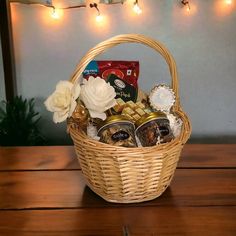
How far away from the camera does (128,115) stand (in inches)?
34.4

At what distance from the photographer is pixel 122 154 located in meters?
0.77

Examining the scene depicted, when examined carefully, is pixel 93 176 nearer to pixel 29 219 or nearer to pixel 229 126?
pixel 29 219

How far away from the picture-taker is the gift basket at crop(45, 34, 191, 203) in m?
0.79

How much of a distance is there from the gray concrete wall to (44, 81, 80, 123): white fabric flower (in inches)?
68.4

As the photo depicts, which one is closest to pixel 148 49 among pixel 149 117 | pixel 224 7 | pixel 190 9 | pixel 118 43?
pixel 190 9

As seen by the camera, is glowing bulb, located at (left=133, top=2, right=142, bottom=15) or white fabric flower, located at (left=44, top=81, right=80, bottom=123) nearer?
white fabric flower, located at (left=44, top=81, right=80, bottom=123)

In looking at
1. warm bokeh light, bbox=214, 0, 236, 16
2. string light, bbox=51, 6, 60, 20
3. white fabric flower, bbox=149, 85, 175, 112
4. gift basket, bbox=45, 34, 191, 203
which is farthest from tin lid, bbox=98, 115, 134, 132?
warm bokeh light, bbox=214, 0, 236, 16

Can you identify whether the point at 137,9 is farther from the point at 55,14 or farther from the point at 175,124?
the point at 175,124

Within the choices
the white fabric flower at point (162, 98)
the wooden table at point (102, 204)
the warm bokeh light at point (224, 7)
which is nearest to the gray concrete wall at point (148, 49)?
the warm bokeh light at point (224, 7)

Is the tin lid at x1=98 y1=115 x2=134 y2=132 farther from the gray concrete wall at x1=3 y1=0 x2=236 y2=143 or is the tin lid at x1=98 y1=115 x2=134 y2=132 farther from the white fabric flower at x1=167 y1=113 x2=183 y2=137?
the gray concrete wall at x1=3 y1=0 x2=236 y2=143

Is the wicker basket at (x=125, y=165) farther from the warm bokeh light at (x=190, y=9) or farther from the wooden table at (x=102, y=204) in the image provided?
the warm bokeh light at (x=190, y=9)

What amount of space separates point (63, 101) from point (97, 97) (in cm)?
8

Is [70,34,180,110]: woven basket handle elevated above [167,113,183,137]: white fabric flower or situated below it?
above

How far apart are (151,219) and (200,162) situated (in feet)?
1.24
